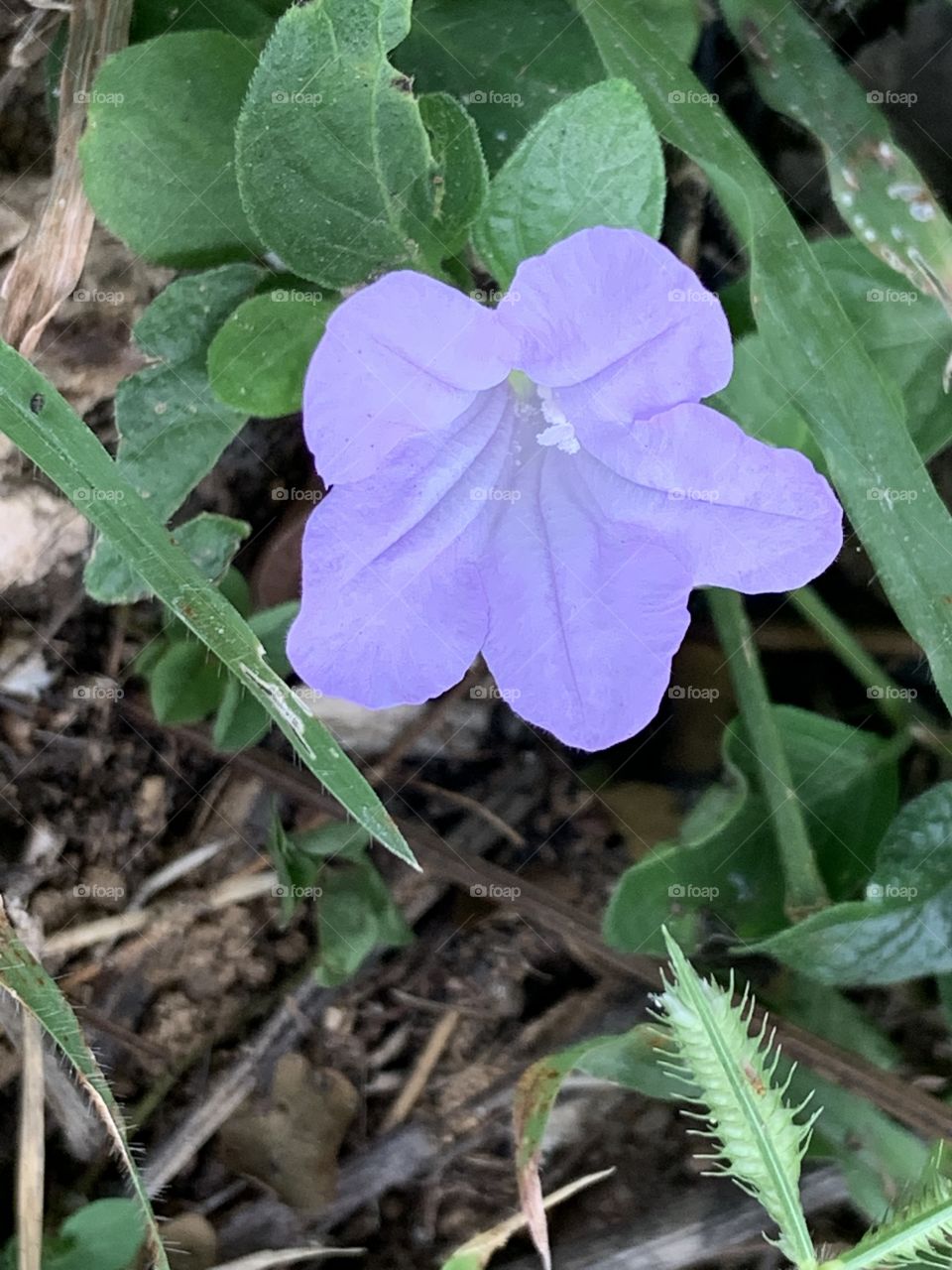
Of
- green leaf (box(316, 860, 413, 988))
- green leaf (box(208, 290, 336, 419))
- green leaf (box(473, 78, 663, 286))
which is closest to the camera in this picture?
green leaf (box(473, 78, 663, 286))

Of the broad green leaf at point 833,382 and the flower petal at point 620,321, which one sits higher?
the flower petal at point 620,321

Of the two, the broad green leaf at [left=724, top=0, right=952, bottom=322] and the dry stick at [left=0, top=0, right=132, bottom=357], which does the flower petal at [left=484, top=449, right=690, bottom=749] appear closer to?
the broad green leaf at [left=724, top=0, right=952, bottom=322]

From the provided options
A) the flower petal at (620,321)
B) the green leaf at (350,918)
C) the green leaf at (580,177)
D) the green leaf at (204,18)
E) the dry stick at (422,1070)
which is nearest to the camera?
the flower petal at (620,321)

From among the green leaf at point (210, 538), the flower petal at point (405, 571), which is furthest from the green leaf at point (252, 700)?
the flower petal at point (405, 571)

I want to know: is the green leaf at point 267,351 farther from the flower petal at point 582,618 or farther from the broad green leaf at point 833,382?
the broad green leaf at point 833,382

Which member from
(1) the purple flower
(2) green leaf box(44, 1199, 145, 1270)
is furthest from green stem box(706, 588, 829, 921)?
(2) green leaf box(44, 1199, 145, 1270)

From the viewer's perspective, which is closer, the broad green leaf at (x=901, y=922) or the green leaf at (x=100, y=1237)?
the broad green leaf at (x=901, y=922)

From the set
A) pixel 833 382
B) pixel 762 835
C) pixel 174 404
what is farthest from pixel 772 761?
pixel 174 404

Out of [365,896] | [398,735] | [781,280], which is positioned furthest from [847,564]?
[365,896]
